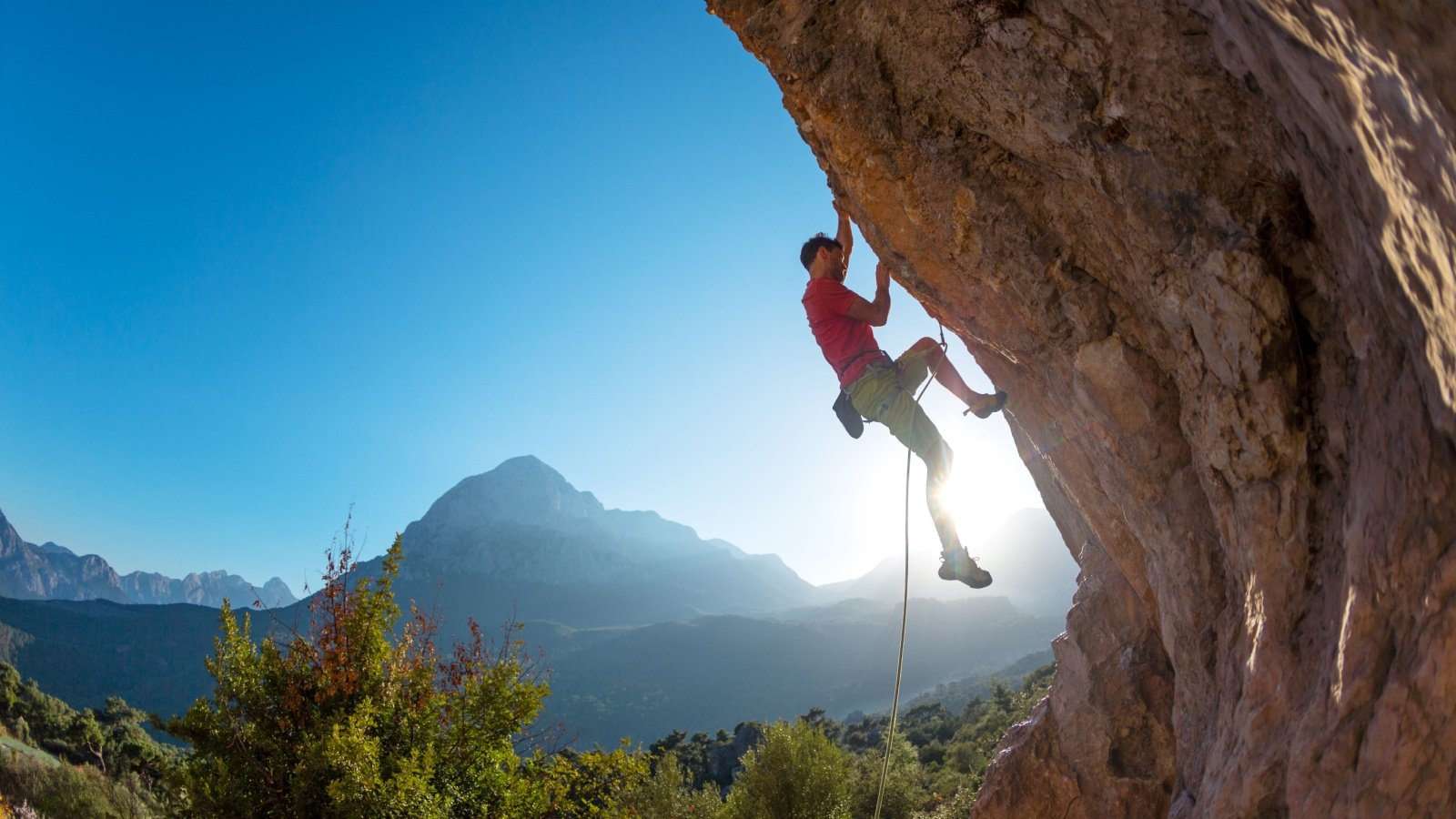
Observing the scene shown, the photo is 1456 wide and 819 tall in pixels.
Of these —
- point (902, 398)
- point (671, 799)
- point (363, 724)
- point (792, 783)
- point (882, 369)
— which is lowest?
point (671, 799)

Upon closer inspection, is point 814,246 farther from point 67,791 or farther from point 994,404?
point 67,791

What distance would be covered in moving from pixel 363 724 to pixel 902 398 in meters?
7.04

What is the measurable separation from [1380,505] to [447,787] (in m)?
9.89

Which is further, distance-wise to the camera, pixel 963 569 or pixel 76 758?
pixel 76 758

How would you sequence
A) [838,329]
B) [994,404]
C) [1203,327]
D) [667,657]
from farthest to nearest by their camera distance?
[667,657]
[838,329]
[994,404]
[1203,327]

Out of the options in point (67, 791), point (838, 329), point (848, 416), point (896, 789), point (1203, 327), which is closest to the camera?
point (1203, 327)

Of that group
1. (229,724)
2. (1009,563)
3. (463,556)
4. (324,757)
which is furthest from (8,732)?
(1009,563)

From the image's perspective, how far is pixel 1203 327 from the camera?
347cm

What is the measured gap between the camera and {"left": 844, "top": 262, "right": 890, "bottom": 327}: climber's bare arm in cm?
618

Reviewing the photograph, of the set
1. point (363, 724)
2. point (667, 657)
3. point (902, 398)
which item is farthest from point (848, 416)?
point (667, 657)

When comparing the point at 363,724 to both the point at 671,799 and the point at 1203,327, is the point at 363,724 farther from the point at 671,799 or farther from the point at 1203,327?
the point at 671,799

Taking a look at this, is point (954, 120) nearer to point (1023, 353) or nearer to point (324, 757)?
point (1023, 353)

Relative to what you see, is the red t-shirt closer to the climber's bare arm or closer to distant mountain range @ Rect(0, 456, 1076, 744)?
the climber's bare arm

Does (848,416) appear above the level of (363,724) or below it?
above
